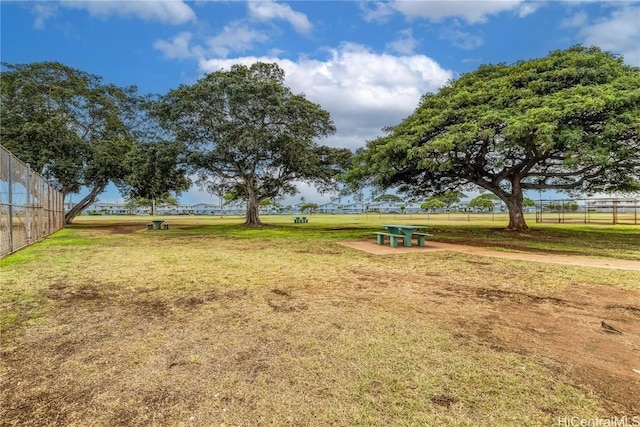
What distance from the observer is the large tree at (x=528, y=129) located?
10336mm

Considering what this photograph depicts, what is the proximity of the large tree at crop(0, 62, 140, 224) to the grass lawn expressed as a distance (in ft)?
62.6

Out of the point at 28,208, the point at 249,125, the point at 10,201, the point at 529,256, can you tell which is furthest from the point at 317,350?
the point at 249,125

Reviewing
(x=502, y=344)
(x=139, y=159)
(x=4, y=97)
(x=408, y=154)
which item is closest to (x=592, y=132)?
(x=408, y=154)

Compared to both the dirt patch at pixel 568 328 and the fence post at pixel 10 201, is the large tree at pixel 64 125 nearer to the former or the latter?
the fence post at pixel 10 201

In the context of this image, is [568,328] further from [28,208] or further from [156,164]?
[156,164]

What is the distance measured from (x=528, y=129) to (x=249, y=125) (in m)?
Answer: 14.5

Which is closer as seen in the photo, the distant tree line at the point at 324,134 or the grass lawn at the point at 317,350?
the grass lawn at the point at 317,350

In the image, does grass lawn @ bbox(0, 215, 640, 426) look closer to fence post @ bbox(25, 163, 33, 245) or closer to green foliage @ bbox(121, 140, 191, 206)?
fence post @ bbox(25, 163, 33, 245)

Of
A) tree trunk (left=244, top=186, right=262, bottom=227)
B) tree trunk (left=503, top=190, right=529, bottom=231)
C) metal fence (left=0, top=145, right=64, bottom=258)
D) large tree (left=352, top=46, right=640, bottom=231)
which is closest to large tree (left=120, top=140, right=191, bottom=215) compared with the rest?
tree trunk (left=244, top=186, right=262, bottom=227)

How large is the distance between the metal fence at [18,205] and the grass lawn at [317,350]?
10.2 feet

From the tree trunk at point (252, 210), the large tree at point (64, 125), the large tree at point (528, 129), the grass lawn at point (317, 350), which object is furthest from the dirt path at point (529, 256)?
the large tree at point (64, 125)

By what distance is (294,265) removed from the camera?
7648mm

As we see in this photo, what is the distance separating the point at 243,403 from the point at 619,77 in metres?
15.4

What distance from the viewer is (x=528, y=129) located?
10570 mm
